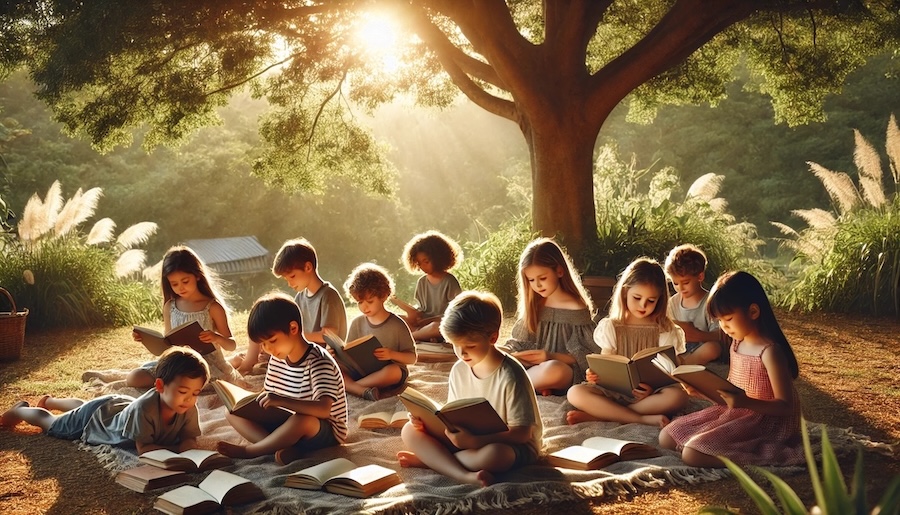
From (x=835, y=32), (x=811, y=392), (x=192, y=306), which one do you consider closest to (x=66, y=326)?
(x=192, y=306)

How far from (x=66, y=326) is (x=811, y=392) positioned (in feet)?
25.2

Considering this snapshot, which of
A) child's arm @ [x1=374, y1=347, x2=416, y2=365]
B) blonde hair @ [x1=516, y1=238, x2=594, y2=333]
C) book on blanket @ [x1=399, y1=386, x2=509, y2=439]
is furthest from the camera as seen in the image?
child's arm @ [x1=374, y1=347, x2=416, y2=365]

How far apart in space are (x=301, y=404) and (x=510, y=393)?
107 centimetres

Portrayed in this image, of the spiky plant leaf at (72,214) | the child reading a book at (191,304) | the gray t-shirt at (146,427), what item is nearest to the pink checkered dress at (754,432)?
the gray t-shirt at (146,427)

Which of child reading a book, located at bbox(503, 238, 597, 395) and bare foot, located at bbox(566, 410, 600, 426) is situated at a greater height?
child reading a book, located at bbox(503, 238, 597, 395)

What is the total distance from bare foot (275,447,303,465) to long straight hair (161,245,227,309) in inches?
72.7

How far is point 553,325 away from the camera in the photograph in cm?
560

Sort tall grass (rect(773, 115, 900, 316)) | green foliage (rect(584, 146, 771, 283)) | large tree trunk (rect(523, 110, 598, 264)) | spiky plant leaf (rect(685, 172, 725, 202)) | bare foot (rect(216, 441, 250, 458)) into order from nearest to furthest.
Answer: bare foot (rect(216, 441, 250, 458))
tall grass (rect(773, 115, 900, 316))
large tree trunk (rect(523, 110, 598, 264))
green foliage (rect(584, 146, 771, 283))
spiky plant leaf (rect(685, 172, 725, 202))

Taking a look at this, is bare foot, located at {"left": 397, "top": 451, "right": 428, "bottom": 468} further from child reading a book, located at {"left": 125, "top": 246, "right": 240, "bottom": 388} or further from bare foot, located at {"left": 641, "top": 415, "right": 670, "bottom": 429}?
child reading a book, located at {"left": 125, "top": 246, "right": 240, "bottom": 388}

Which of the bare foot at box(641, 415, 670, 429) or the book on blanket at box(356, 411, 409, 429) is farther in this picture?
the book on blanket at box(356, 411, 409, 429)

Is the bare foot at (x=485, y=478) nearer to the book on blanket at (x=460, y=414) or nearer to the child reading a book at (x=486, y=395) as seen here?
the child reading a book at (x=486, y=395)

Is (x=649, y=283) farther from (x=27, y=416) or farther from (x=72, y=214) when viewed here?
(x=72, y=214)

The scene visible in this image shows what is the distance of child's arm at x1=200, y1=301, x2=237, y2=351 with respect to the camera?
18.2 feet

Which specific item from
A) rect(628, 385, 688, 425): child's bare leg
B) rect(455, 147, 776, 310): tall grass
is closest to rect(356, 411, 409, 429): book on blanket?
rect(628, 385, 688, 425): child's bare leg
